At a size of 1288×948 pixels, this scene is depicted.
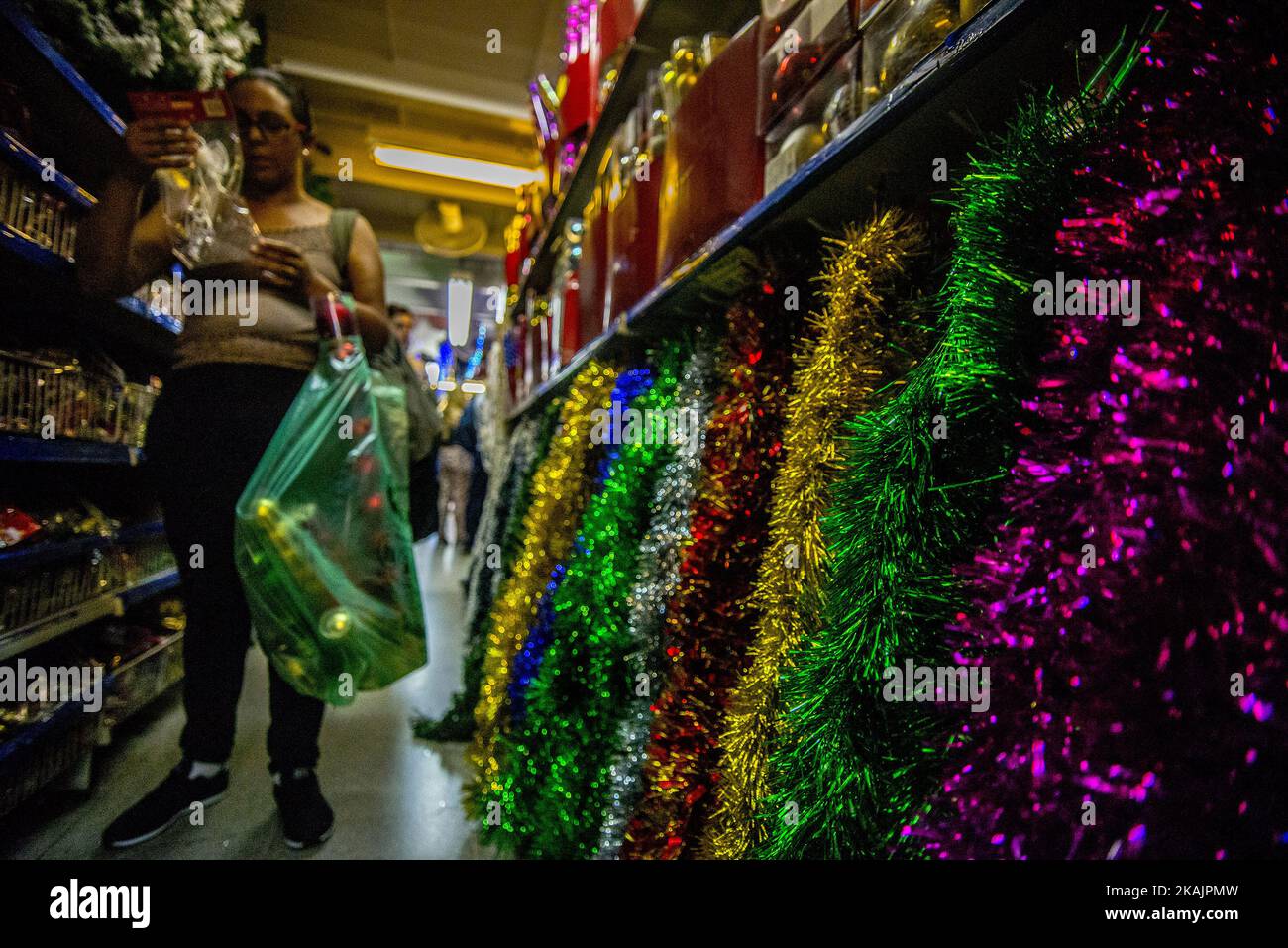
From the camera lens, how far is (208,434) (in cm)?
126

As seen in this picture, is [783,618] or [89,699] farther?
[89,699]

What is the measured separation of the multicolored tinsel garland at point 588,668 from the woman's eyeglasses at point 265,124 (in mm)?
1044

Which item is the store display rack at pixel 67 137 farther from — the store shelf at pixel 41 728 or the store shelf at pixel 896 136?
the store shelf at pixel 896 136

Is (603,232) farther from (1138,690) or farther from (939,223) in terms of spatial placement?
(1138,690)

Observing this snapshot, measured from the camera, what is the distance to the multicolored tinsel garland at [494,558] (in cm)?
178

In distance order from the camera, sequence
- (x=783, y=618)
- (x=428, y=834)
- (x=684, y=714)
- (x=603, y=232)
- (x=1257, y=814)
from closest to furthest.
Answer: (x=1257, y=814) → (x=783, y=618) → (x=684, y=714) → (x=428, y=834) → (x=603, y=232)

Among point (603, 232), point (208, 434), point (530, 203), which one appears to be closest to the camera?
point (208, 434)

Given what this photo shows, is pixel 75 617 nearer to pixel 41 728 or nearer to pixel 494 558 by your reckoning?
pixel 41 728

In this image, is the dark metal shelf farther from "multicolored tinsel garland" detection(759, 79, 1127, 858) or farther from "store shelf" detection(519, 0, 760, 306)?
"multicolored tinsel garland" detection(759, 79, 1127, 858)

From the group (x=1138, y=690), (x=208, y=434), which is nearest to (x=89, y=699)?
(x=208, y=434)

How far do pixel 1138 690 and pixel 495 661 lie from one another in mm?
1429

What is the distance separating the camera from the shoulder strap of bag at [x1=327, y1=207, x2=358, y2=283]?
1393mm

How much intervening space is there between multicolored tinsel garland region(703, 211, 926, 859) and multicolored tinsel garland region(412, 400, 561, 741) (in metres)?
1.15

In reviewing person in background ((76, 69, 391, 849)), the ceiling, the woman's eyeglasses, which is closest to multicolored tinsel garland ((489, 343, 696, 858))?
person in background ((76, 69, 391, 849))
